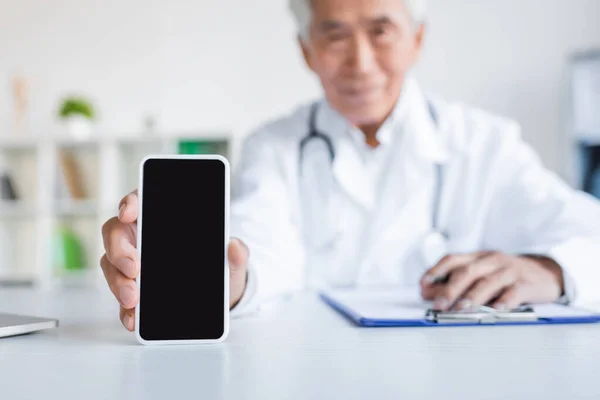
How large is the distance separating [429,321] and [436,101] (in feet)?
2.93

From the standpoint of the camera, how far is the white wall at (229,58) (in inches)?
132

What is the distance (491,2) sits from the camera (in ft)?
11.2

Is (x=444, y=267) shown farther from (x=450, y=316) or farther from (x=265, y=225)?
(x=265, y=225)

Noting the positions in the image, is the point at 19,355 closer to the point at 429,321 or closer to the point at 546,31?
the point at 429,321

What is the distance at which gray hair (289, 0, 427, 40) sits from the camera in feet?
4.06

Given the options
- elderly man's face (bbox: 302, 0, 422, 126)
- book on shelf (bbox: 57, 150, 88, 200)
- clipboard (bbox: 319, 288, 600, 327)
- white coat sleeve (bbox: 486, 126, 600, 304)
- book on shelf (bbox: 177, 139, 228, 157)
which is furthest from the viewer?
book on shelf (bbox: 57, 150, 88, 200)

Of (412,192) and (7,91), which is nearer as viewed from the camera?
(412,192)

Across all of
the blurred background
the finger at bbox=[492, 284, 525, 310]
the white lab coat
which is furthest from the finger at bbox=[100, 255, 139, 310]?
the blurred background

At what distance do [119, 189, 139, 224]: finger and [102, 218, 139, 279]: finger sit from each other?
0.02 m

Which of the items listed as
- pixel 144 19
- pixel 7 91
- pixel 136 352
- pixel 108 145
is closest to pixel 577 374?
pixel 136 352

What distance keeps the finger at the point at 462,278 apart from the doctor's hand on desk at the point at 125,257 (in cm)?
29

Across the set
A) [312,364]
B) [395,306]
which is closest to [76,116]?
[395,306]

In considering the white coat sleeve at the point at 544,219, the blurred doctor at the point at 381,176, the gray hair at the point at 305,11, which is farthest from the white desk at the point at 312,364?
the gray hair at the point at 305,11

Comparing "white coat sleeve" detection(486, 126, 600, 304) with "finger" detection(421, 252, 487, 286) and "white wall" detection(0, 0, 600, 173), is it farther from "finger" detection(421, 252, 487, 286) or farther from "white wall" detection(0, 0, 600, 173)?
"white wall" detection(0, 0, 600, 173)
